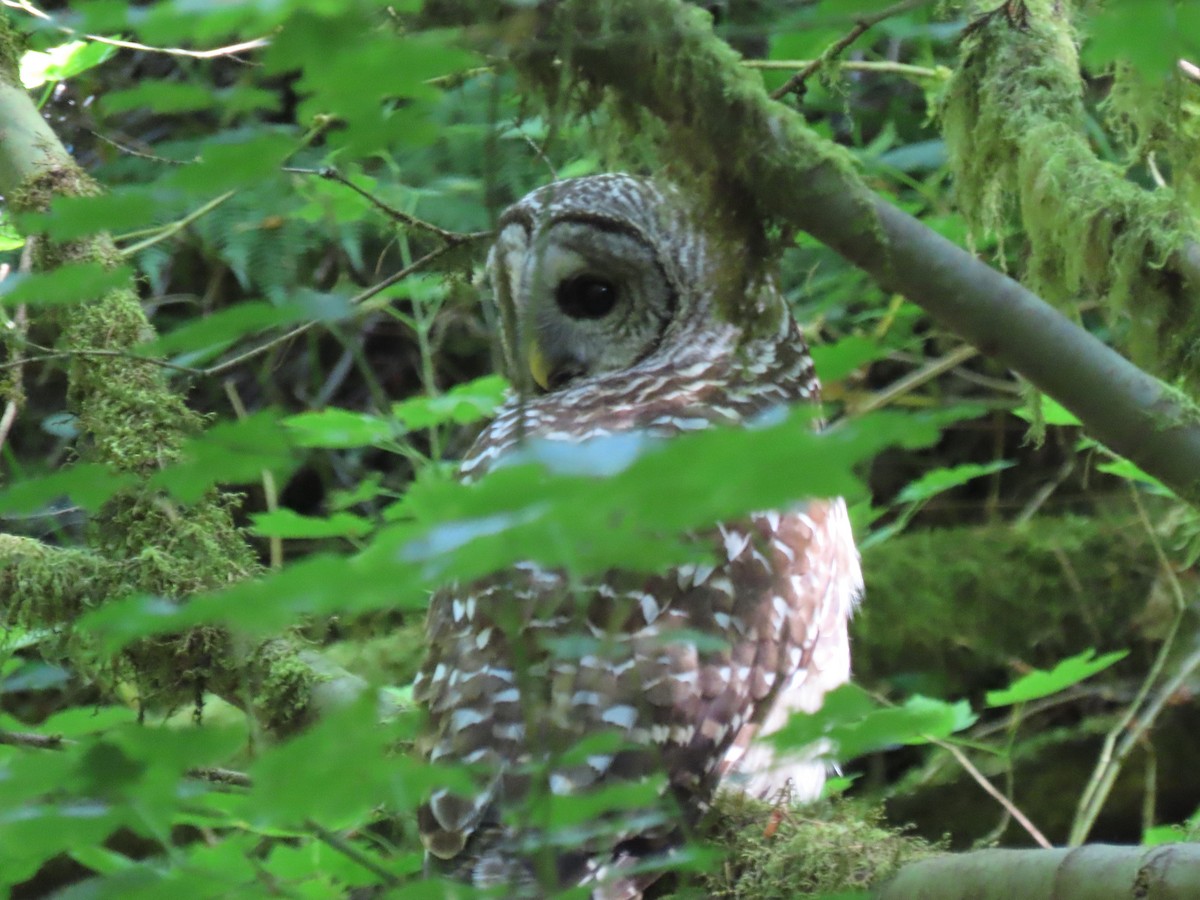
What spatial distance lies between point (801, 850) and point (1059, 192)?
1032mm

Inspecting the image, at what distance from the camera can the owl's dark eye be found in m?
2.96

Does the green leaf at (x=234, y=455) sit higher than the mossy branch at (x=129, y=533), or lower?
higher

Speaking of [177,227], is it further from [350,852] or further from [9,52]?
[350,852]

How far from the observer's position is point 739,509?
0.74 m

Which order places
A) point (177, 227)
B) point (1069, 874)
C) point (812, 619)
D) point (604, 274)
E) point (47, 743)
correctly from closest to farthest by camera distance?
point (1069, 874) → point (47, 743) → point (177, 227) → point (812, 619) → point (604, 274)

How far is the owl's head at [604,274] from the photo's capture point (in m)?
2.85

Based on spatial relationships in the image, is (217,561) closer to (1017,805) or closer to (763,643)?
(763,643)

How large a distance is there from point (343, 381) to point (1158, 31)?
4.65 meters

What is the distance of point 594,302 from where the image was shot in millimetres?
2971

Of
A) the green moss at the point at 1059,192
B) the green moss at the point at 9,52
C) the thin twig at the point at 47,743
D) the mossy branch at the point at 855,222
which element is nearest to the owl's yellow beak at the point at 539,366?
the green moss at the point at 1059,192

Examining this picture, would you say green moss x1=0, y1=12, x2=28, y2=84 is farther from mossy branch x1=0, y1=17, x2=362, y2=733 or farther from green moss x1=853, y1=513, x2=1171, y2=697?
green moss x1=853, y1=513, x2=1171, y2=697

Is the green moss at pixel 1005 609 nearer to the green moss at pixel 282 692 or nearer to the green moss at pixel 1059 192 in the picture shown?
the green moss at pixel 1059 192

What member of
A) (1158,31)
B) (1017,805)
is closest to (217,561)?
(1158,31)

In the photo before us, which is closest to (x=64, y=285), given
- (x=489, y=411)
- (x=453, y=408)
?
(x=453, y=408)
